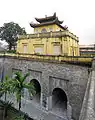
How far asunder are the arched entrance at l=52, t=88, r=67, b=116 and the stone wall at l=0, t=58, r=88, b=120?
685 mm

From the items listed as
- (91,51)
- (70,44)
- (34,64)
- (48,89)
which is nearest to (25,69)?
(34,64)

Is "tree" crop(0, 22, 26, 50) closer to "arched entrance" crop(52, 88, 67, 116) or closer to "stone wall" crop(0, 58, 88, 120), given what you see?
"stone wall" crop(0, 58, 88, 120)

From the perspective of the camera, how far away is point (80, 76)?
11195 millimetres

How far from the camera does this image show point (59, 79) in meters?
13.0

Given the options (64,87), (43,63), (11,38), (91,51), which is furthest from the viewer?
(11,38)

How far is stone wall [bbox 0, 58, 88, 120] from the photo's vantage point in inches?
441

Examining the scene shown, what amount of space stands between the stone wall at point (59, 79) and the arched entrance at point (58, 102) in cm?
68

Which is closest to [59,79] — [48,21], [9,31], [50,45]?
[50,45]

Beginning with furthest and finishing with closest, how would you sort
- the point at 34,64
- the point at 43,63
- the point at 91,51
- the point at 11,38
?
the point at 11,38, the point at 91,51, the point at 34,64, the point at 43,63

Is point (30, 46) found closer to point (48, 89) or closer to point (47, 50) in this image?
point (47, 50)

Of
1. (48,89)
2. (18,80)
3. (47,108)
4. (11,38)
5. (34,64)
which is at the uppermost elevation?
(11,38)

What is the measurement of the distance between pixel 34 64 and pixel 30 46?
4.45 metres

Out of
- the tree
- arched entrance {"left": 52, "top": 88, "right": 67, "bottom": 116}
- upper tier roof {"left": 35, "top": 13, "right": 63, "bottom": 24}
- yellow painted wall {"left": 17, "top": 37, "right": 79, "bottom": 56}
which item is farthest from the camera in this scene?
the tree

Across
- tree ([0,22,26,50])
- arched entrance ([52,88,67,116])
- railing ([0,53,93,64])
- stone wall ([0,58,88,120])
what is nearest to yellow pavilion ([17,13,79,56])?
railing ([0,53,93,64])
